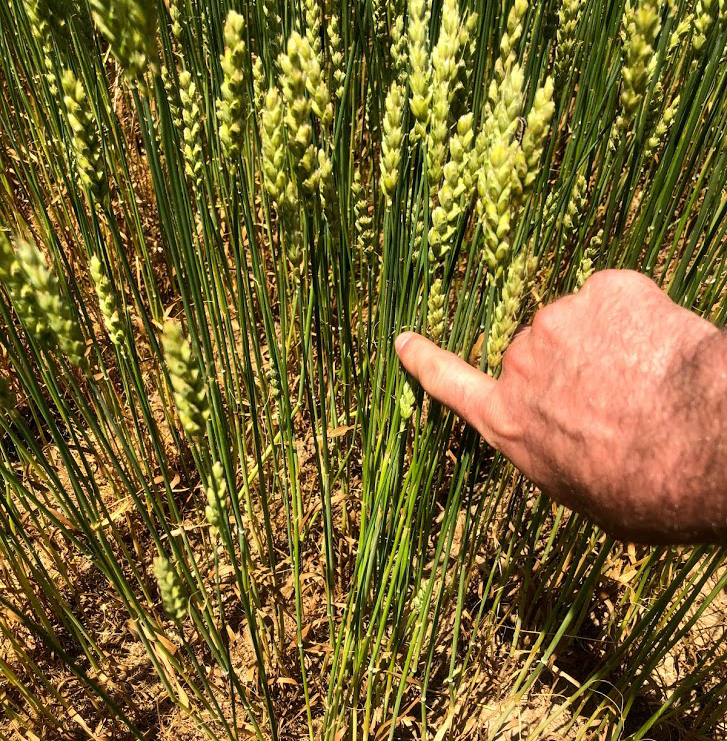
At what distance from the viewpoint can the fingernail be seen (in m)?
0.83

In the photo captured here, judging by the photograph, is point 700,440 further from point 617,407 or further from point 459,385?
point 459,385

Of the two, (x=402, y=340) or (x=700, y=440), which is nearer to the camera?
(x=700, y=440)

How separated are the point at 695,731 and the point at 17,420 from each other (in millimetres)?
1299

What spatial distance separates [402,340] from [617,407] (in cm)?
30

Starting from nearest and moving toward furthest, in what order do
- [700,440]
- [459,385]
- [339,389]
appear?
[700,440] → [459,385] → [339,389]

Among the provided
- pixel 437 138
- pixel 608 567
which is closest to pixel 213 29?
pixel 437 138

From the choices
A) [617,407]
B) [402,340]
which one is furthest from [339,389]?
[617,407]

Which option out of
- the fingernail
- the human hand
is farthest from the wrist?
the fingernail

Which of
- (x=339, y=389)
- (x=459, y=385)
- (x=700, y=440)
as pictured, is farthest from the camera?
(x=339, y=389)

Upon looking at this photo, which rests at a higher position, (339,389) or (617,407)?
(339,389)

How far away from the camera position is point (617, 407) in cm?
66

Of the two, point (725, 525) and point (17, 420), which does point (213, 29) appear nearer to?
point (17, 420)

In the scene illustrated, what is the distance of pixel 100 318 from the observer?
178cm

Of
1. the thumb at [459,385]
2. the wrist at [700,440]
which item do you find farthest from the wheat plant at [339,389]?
the wrist at [700,440]
